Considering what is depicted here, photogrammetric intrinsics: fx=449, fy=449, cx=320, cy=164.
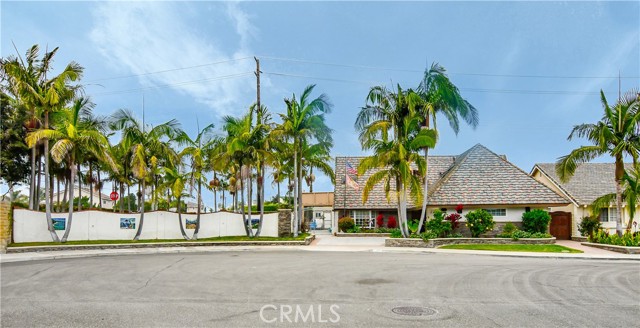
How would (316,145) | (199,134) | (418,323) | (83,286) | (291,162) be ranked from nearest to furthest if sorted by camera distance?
(418,323)
(83,286)
(199,134)
(316,145)
(291,162)

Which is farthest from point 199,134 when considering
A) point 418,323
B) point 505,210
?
point 418,323

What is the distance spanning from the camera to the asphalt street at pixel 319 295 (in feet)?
25.9

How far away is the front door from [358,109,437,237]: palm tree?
1231 cm

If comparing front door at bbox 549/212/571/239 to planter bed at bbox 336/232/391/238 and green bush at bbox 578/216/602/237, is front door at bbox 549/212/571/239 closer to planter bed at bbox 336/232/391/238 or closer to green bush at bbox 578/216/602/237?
green bush at bbox 578/216/602/237

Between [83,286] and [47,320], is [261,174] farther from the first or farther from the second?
[47,320]

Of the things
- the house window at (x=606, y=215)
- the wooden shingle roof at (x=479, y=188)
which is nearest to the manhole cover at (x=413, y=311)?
the wooden shingle roof at (x=479, y=188)

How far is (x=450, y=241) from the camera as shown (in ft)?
86.8

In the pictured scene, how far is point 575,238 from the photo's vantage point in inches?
1189

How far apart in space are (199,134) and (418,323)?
917 inches

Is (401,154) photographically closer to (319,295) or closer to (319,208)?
(319,295)

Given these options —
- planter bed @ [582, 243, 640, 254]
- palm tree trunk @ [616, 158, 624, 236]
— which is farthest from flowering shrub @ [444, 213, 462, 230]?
palm tree trunk @ [616, 158, 624, 236]

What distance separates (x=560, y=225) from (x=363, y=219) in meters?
14.2

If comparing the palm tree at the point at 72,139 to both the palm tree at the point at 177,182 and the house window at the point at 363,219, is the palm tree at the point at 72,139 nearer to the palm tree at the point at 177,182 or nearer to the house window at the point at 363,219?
the palm tree at the point at 177,182

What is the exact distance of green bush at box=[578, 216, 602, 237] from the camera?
96.2ft
